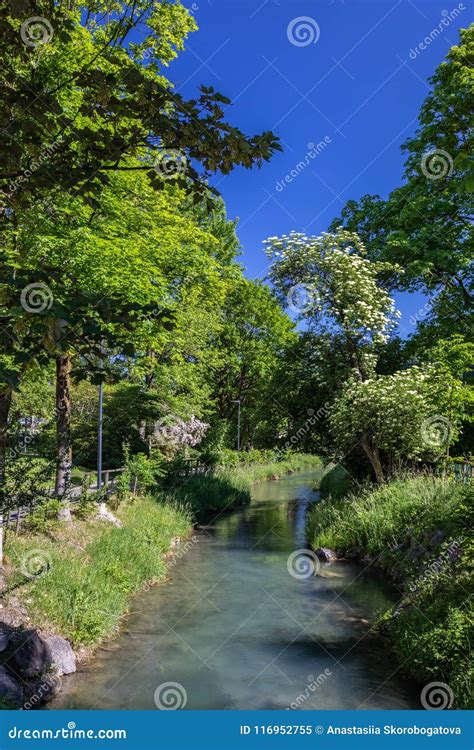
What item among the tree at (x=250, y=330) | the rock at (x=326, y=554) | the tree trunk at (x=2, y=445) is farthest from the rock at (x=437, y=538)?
the tree at (x=250, y=330)

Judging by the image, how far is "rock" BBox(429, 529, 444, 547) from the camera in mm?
12328

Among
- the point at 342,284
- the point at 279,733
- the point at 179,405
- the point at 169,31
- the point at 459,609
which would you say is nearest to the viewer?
the point at 279,733

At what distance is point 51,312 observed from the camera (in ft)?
10.5

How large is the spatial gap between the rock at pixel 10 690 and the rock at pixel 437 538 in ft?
29.3

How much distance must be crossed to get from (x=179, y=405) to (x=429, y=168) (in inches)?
540

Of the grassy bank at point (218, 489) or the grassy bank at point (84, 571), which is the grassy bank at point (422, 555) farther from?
the grassy bank at point (218, 489)

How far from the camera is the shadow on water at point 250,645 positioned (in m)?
8.76

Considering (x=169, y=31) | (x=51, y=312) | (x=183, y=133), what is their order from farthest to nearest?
(x=169, y=31) < (x=183, y=133) < (x=51, y=312)

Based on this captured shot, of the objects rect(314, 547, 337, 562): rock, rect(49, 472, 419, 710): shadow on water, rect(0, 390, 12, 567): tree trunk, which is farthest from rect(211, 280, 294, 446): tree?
rect(0, 390, 12, 567): tree trunk

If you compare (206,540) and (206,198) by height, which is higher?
(206,198)

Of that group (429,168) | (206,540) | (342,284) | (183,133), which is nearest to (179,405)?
(206,540)

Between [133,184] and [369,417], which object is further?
[369,417]

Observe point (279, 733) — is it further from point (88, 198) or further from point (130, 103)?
point (130, 103)

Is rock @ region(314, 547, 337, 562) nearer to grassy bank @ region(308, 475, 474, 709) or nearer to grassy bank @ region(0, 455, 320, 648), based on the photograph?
grassy bank @ region(308, 475, 474, 709)
